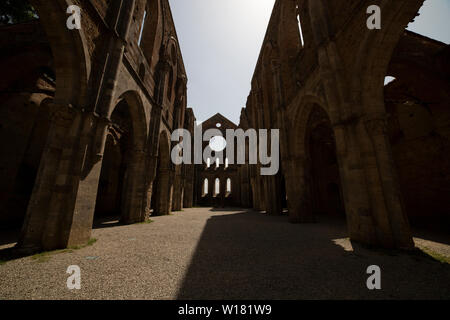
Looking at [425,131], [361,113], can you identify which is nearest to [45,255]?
[361,113]

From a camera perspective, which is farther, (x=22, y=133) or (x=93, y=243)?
(x=22, y=133)

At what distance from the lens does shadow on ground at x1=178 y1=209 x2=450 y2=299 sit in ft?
7.58

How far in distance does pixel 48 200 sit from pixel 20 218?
6.40m

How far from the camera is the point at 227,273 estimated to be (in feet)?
9.69

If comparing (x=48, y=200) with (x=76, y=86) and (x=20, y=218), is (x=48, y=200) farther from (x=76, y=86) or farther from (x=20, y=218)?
(x=20, y=218)

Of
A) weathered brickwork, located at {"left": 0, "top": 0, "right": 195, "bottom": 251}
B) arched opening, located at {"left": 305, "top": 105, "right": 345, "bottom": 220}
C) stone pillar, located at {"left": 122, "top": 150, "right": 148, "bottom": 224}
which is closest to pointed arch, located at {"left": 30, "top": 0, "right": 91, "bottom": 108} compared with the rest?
weathered brickwork, located at {"left": 0, "top": 0, "right": 195, "bottom": 251}

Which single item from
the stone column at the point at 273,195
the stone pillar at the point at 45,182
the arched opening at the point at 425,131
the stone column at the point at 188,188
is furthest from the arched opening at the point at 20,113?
the arched opening at the point at 425,131

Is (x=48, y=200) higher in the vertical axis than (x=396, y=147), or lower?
lower

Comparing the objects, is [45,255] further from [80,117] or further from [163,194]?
[163,194]

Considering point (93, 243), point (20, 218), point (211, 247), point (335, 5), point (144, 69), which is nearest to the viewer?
point (211, 247)

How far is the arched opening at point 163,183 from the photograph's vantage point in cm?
1303

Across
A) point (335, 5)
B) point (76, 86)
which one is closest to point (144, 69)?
point (76, 86)

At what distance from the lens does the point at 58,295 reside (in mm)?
2225

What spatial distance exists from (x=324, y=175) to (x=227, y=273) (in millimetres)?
15554
